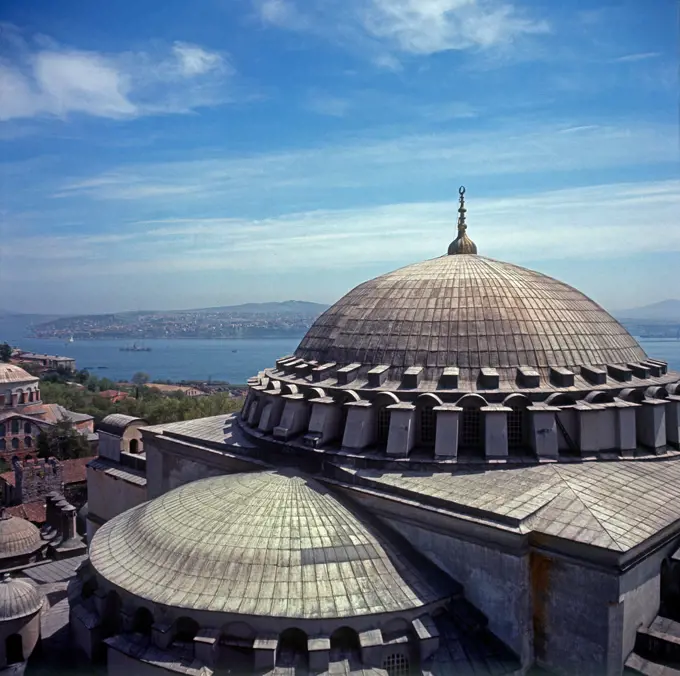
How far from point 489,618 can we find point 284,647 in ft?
15.6

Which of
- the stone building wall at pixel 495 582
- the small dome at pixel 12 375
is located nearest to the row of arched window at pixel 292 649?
the stone building wall at pixel 495 582

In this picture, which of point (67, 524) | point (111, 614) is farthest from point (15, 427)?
point (111, 614)

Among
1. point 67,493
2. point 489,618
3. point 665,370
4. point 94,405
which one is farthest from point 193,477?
point 94,405

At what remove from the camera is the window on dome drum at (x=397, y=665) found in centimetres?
1337

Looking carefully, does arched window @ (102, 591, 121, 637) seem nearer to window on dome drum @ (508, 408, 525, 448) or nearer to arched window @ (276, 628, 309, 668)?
arched window @ (276, 628, 309, 668)

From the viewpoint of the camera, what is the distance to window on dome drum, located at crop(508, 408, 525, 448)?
59.3 ft

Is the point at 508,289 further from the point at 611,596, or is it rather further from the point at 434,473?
the point at 611,596

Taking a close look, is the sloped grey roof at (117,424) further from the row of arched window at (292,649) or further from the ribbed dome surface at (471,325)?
the row of arched window at (292,649)

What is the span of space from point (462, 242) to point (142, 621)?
1780 cm

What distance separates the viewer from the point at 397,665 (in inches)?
530

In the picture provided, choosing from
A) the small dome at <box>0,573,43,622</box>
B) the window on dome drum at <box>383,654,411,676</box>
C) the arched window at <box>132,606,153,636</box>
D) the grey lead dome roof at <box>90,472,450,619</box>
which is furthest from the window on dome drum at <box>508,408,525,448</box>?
the small dome at <box>0,573,43,622</box>

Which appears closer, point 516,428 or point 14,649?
point 14,649

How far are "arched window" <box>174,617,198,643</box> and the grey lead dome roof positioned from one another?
544mm

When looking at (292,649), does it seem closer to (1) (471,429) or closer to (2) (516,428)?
(1) (471,429)
